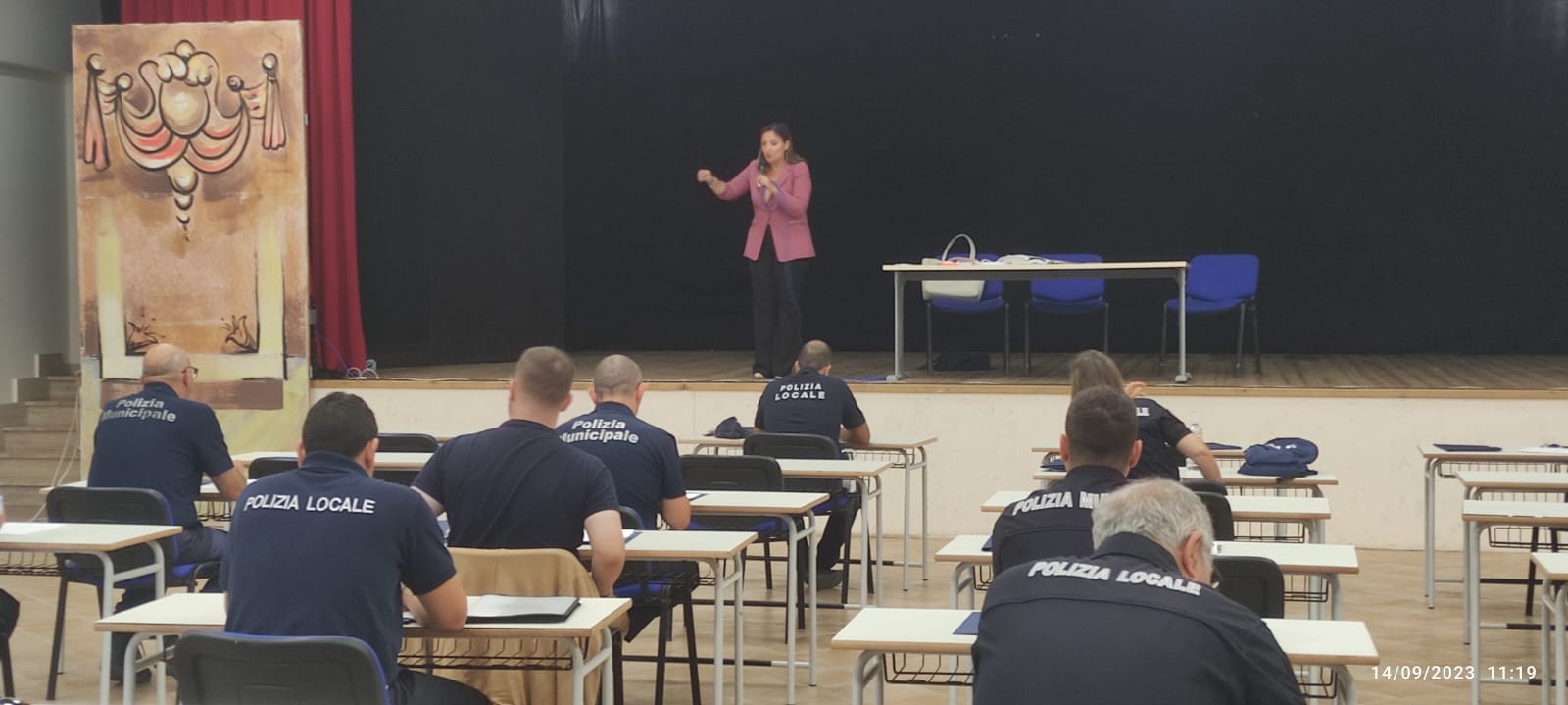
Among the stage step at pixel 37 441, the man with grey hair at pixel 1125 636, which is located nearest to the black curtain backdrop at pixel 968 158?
the stage step at pixel 37 441

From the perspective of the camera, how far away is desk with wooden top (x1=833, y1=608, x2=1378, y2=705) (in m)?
2.83

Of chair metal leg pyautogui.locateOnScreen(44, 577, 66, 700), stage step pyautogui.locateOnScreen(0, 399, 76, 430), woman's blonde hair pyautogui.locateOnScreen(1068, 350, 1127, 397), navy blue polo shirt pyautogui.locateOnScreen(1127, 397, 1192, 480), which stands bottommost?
chair metal leg pyautogui.locateOnScreen(44, 577, 66, 700)

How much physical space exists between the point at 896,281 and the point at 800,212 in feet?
2.23

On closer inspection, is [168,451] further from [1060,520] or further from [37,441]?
[37,441]

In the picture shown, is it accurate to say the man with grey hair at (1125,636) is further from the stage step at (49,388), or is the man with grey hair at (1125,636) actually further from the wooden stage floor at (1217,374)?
the stage step at (49,388)

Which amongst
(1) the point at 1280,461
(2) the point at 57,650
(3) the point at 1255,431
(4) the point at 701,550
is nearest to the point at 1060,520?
(4) the point at 701,550

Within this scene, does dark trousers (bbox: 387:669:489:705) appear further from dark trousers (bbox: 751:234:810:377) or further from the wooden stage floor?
dark trousers (bbox: 751:234:810:377)

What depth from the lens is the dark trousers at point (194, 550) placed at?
519 cm

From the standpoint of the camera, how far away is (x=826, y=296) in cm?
1256

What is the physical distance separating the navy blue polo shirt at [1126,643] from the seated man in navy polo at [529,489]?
1801 mm

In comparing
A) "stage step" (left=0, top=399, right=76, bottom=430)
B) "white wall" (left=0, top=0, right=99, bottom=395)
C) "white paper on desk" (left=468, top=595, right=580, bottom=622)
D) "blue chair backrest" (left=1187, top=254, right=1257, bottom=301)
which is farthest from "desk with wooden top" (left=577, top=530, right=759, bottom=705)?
"white wall" (left=0, top=0, right=99, bottom=395)

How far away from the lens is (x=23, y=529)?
4.34m

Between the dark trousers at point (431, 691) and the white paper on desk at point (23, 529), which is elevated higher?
the white paper on desk at point (23, 529)

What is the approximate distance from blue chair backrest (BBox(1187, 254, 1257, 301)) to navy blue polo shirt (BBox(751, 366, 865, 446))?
3988mm
